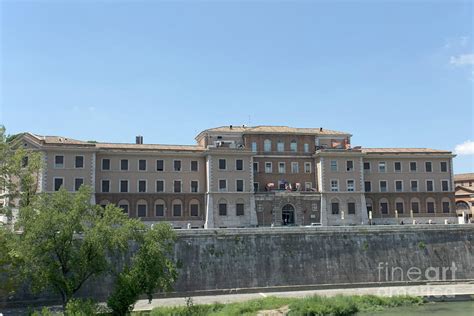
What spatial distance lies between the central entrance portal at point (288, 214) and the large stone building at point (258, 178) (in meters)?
0.12

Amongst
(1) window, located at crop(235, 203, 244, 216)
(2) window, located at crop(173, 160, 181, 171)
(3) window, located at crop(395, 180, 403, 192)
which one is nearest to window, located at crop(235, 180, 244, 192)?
(1) window, located at crop(235, 203, 244, 216)

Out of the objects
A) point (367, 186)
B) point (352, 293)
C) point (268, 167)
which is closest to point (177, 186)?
point (268, 167)

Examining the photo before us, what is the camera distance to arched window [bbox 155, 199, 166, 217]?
56469 mm

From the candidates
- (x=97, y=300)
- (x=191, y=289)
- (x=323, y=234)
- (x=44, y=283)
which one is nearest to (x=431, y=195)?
(x=323, y=234)

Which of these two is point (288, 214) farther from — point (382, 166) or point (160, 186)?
point (160, 186)

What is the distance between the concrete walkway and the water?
176cm

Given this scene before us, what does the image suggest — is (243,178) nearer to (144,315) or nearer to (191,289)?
(191,289)

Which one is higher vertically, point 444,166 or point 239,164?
point 239,164

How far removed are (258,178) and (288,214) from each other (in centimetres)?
555

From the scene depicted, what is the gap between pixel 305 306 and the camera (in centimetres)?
3509

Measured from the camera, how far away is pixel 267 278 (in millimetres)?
44000

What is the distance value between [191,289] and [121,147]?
20.9 metres

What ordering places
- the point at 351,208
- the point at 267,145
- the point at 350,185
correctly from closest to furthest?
the point at 351,208, the point at 350,185, the point at 267,145

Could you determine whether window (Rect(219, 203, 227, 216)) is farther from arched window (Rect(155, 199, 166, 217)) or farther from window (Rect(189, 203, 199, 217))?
arched window (Rect(155, 199, 166, 217))
